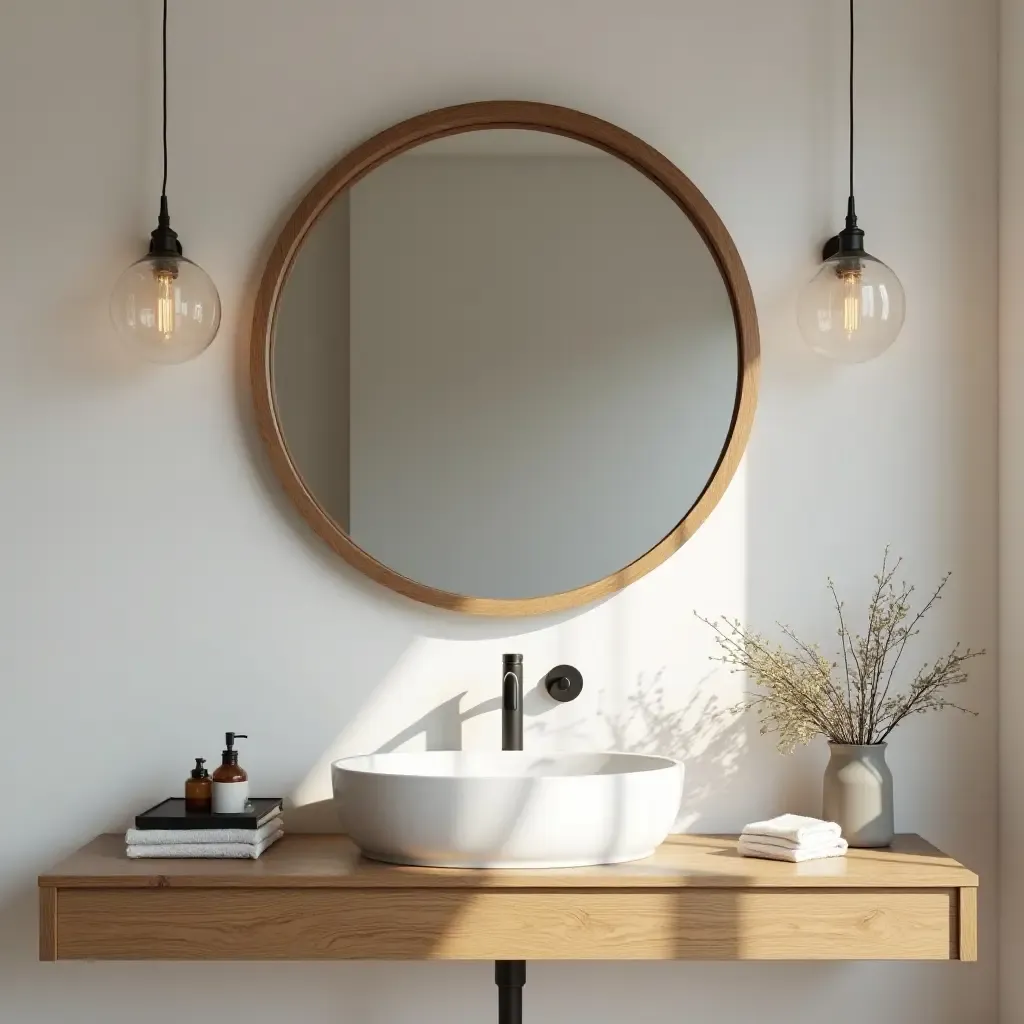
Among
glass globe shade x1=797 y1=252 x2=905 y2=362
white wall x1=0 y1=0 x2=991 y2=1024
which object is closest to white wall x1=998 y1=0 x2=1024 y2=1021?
white wall x1=0 y1=0 x2=991 y2=1024

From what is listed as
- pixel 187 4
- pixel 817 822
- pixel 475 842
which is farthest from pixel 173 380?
pixel 817 822

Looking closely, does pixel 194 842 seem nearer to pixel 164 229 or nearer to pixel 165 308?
pixel 165 308

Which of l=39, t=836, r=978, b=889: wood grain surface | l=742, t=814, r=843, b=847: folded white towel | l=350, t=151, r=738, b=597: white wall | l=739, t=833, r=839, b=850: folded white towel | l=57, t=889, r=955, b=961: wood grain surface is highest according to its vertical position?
l=350, t=151, r=738, b=597: white wall

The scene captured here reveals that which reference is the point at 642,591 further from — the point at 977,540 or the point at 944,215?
the point at 944,215

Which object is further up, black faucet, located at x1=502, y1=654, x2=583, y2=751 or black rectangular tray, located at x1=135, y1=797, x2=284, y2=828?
black faucet, located at x1=502, y1=654, x2=583, y2=751

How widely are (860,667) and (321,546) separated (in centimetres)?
102

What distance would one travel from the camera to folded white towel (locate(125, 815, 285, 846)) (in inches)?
80.0

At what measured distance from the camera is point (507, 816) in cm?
191

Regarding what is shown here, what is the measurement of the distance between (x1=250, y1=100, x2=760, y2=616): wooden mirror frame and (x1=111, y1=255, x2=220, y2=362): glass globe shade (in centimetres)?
12

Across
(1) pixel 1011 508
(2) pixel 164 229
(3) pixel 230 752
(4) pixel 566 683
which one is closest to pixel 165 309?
(2) pixel 164 229

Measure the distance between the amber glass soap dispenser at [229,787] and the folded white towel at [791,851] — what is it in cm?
84

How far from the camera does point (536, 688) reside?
2350 millimetres

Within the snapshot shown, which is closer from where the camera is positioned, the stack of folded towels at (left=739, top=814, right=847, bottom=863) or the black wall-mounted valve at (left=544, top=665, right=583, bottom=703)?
the stack of folded towels at (left=739, top=814, right=847, bottom=863)

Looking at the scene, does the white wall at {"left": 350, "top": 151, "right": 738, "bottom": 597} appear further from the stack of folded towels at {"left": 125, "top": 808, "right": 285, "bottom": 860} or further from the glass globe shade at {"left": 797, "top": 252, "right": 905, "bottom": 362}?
the stack of folded towels at {"left": 125, "top": 808, "right": 285, "bottom": 860}
